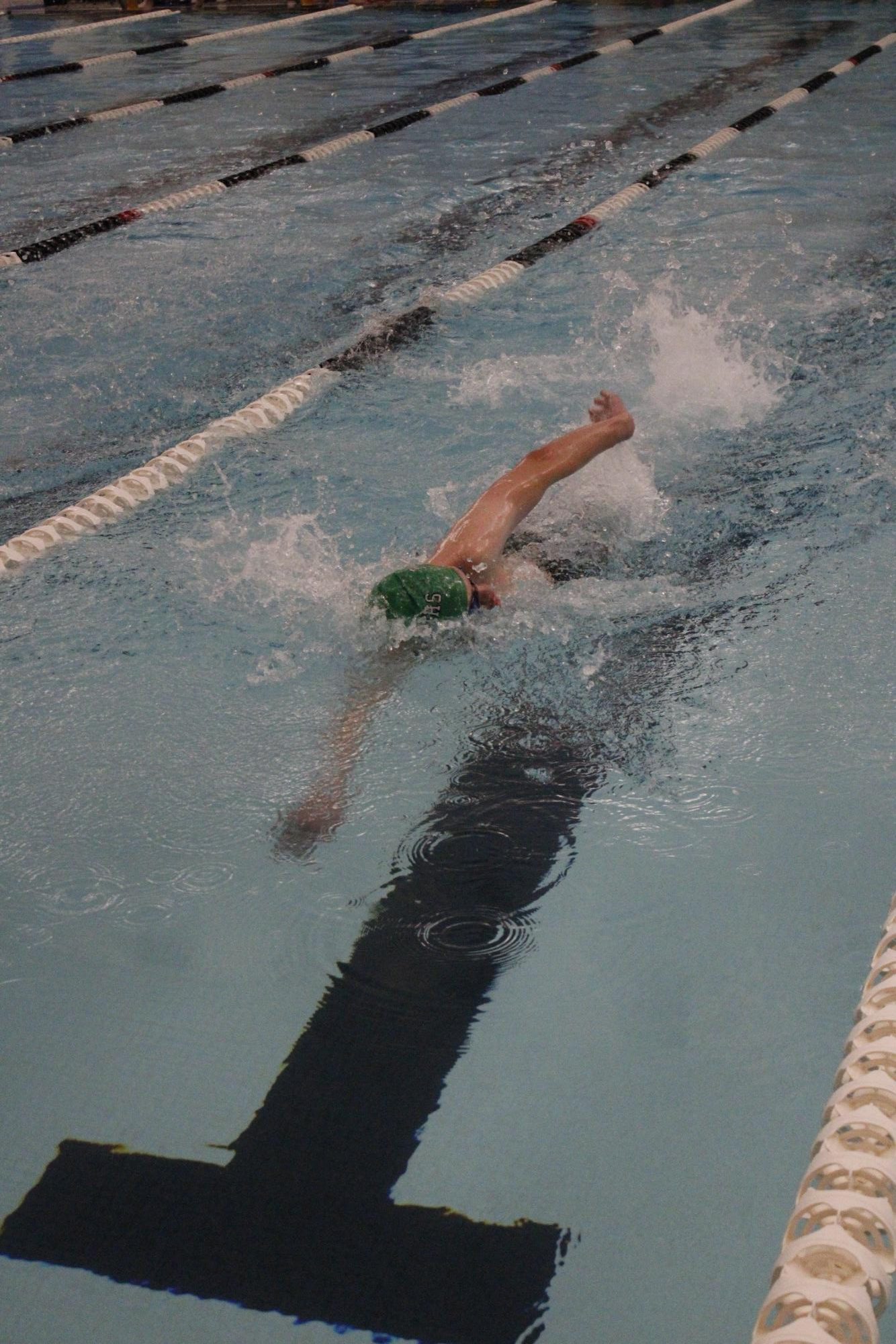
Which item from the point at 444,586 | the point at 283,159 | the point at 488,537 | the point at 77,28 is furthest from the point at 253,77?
the point at 444,586

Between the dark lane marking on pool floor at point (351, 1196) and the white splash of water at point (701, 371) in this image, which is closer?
the dark lane marking on pool floor at point (351, 1196)

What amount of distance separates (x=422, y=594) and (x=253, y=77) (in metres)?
8.16

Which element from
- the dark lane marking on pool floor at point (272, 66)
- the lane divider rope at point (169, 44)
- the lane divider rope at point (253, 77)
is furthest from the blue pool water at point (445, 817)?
the lane divider rope at point (169, 44)

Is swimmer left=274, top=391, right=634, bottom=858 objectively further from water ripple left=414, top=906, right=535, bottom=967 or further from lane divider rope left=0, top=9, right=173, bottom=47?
lane divider rope left=0, top=9, right=173, bottom=47

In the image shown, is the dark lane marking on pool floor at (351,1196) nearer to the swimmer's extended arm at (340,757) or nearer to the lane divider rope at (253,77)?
the swimmer's extended arm at (340,757)

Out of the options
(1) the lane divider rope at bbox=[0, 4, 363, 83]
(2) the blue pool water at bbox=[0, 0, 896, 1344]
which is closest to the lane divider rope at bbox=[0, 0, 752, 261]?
(2) the blue pool water at bbox=[0, 0, 896, 1344]

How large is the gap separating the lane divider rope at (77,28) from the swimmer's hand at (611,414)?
32.4ft

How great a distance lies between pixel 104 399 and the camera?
14.5 feet

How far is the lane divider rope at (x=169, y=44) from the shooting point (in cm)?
1001

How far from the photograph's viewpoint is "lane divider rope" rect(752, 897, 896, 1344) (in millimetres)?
1366

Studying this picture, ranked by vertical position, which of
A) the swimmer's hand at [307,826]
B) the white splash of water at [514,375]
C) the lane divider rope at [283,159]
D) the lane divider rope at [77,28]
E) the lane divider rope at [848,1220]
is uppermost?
the lane divider rope at [77,28]

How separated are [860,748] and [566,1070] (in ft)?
3.03

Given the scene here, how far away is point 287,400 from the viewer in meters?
4.25

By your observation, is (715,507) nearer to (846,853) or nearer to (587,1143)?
A: (846,853)
